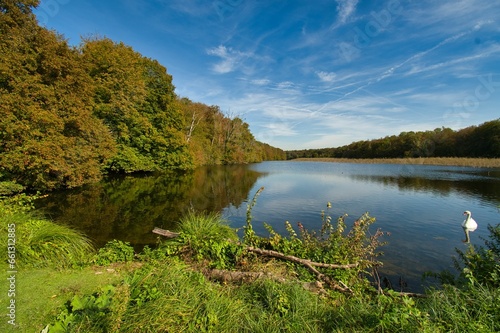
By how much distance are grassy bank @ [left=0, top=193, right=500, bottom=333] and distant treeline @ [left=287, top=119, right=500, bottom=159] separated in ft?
220

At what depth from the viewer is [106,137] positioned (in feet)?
68.9

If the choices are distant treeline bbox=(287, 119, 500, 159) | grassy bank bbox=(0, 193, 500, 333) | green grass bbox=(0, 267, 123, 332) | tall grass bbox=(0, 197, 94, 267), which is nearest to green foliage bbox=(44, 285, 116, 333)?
grassy bank bbox=(0, 193, 500, 333)

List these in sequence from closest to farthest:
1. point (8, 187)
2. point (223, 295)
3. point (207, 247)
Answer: point (223, 295) < point (207, 247) < point (8, 187)

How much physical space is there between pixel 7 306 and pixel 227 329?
308cm

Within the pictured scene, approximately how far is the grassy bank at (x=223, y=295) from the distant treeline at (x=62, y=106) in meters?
10.4

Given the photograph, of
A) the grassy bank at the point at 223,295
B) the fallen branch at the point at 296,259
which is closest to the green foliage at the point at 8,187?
the grassy bank at the point at 223,295

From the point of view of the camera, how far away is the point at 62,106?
48.8 feet

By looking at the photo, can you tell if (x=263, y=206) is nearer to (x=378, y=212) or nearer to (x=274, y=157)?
(x=378, y=212)

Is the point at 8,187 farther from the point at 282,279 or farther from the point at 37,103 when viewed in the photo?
the point at 282,279

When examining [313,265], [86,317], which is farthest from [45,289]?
[313,265]

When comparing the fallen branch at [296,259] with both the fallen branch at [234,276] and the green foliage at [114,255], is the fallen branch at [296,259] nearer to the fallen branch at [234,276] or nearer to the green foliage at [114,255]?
the fallen branch at [234,276]

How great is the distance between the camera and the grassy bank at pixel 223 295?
2.85 meters

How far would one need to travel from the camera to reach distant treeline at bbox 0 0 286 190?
12508mm

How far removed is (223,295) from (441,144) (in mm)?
83284
